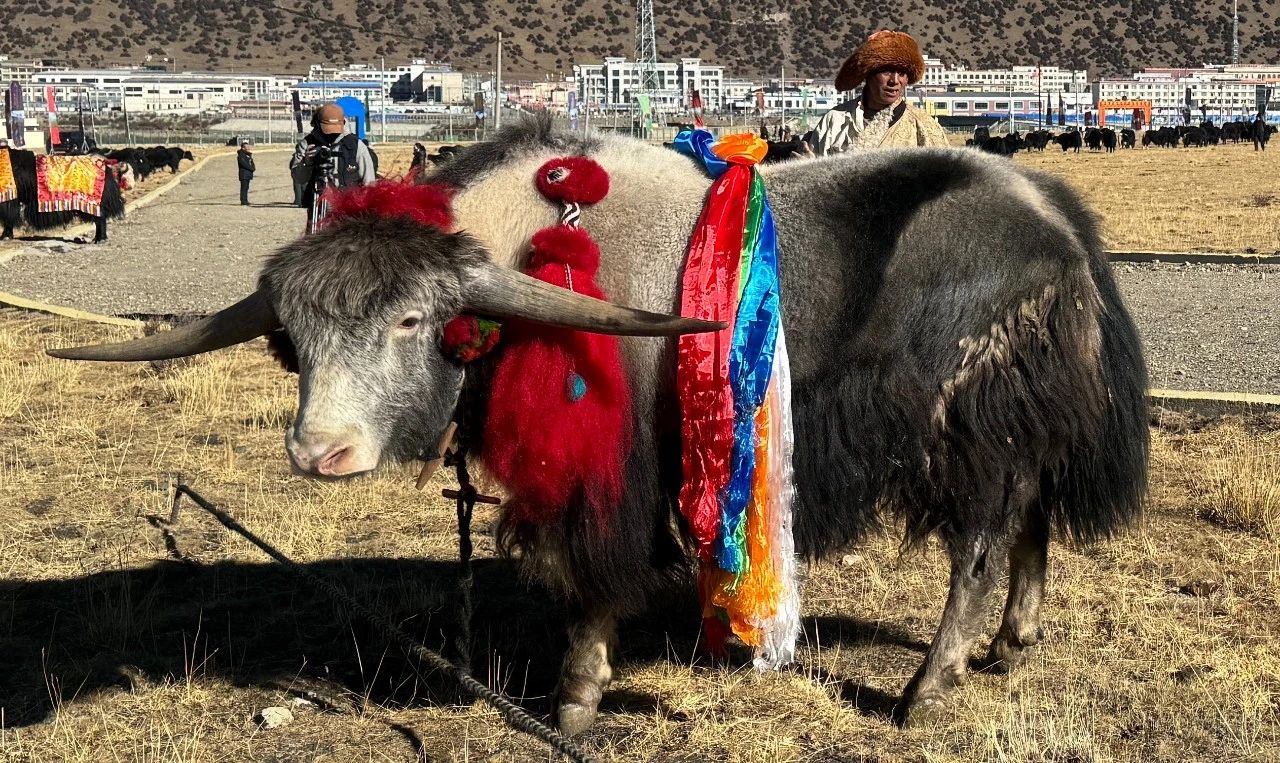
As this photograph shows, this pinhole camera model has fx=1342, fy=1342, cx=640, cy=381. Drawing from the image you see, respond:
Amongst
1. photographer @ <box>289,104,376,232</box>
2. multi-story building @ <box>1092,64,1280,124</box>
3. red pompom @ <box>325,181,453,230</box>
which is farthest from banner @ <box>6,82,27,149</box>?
multi-story building @ <box>1092,64,1280,124</box>

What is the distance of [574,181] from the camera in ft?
11.9

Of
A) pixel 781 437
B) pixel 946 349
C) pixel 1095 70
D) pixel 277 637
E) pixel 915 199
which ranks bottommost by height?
pixel 277 637

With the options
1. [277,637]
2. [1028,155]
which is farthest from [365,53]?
[277,637]

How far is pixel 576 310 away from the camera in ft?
10.8

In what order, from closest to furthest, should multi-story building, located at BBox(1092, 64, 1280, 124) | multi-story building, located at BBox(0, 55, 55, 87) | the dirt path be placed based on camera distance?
the dirt path < multi-story building, located at BBox(0, 55, 55, 87) < multi-story building, located at BBox(1092, 64, 1280, 124)

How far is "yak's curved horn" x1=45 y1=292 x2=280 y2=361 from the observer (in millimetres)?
3547

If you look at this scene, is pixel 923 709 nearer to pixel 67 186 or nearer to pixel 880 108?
pixel 880 108

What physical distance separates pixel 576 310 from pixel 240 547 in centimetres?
271

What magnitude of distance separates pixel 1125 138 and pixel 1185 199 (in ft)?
122

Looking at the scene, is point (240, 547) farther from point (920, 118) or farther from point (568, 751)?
point (920, 118)

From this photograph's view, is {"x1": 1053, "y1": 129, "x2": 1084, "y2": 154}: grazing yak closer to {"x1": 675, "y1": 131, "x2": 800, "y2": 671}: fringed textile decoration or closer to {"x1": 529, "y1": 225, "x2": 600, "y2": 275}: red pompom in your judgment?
{"x1": 675, "y1": 131, "x2": 800, "y2": 671}: fringed textile decoration

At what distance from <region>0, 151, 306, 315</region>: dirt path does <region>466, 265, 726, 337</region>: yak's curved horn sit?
8.56 meters

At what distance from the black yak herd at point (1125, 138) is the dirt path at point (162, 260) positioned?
103 feet

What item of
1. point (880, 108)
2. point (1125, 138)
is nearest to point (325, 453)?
point (880, 108)
